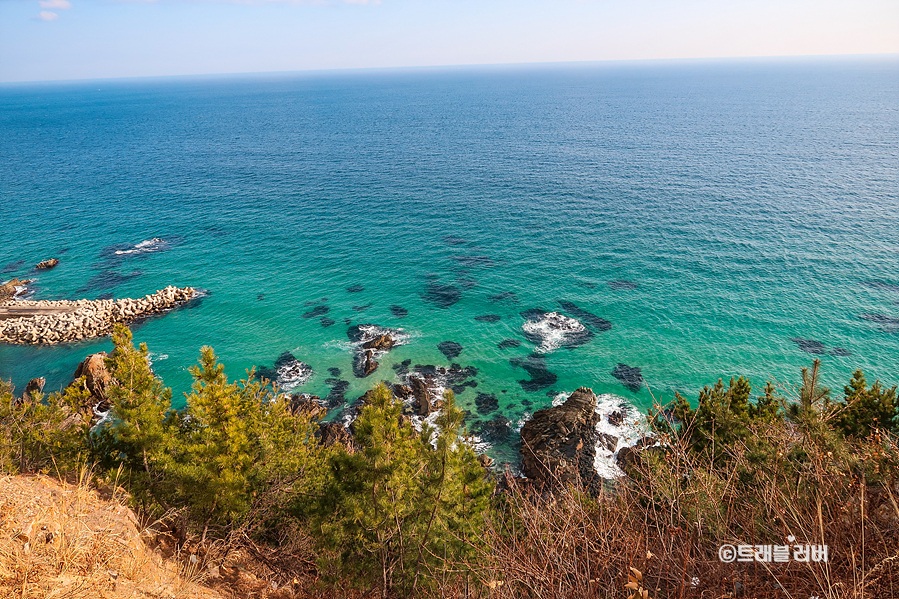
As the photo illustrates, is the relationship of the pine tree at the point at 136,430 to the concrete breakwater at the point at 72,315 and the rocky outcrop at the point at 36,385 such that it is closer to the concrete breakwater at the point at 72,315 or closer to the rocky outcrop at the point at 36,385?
the rocky outcrop at the point at 36,385

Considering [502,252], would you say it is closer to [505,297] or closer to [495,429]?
[505,297]

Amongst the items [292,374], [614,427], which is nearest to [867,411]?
[614,427]

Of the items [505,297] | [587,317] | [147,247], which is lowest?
[587,317]

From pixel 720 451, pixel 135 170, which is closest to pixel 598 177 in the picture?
pixel 720 451

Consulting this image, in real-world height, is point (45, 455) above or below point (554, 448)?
above

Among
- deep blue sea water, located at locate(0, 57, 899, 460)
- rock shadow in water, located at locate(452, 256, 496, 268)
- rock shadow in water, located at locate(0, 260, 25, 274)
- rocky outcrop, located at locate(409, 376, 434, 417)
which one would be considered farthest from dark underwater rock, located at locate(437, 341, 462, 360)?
rock shadow in water, located at locate(0, 260, 25, 274)

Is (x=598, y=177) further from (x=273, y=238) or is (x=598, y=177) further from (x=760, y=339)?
(x=273, y=238)
